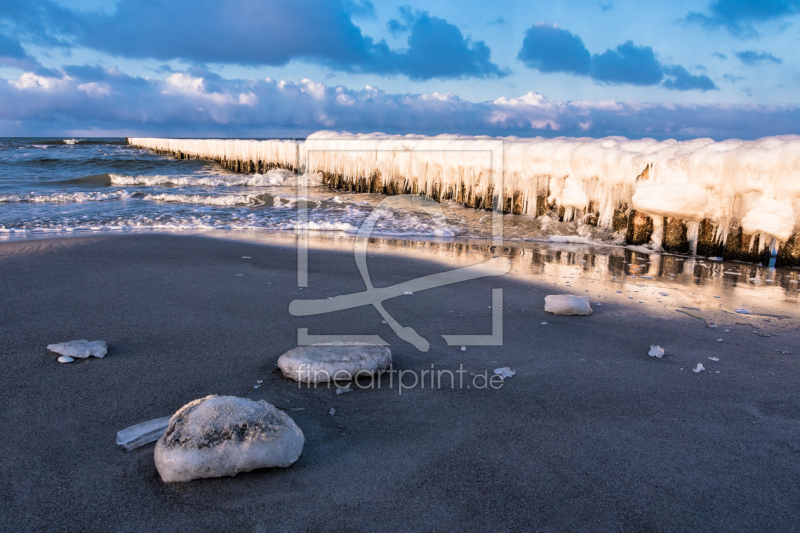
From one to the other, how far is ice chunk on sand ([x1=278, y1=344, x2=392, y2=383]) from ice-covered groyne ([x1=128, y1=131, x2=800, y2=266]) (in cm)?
492

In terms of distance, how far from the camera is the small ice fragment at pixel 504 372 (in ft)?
8.62

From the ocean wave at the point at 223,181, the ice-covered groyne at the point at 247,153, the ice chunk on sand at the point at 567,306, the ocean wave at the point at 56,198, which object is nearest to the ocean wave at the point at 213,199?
the ocean wave at the point at 56,198

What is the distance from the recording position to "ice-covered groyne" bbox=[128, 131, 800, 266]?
5.41 meters

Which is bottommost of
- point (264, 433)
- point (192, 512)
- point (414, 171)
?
point (192, 512)

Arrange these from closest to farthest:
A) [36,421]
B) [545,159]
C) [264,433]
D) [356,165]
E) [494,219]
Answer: [264,433]
[36,421]
[545,159]
[494,219]
[356,165]

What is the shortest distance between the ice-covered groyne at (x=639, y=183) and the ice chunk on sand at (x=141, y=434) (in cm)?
592

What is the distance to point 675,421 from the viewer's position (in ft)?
7.11

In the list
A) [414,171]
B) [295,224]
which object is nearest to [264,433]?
[295,224]

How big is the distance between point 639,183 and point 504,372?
493cm

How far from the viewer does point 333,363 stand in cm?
247

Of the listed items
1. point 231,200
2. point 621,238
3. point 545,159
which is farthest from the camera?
point 231,200

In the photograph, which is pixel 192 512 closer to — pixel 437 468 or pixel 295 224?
pixel 437 468

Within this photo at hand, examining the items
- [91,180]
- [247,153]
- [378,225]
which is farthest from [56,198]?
[247,153]

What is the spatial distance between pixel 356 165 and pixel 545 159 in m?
5.86
